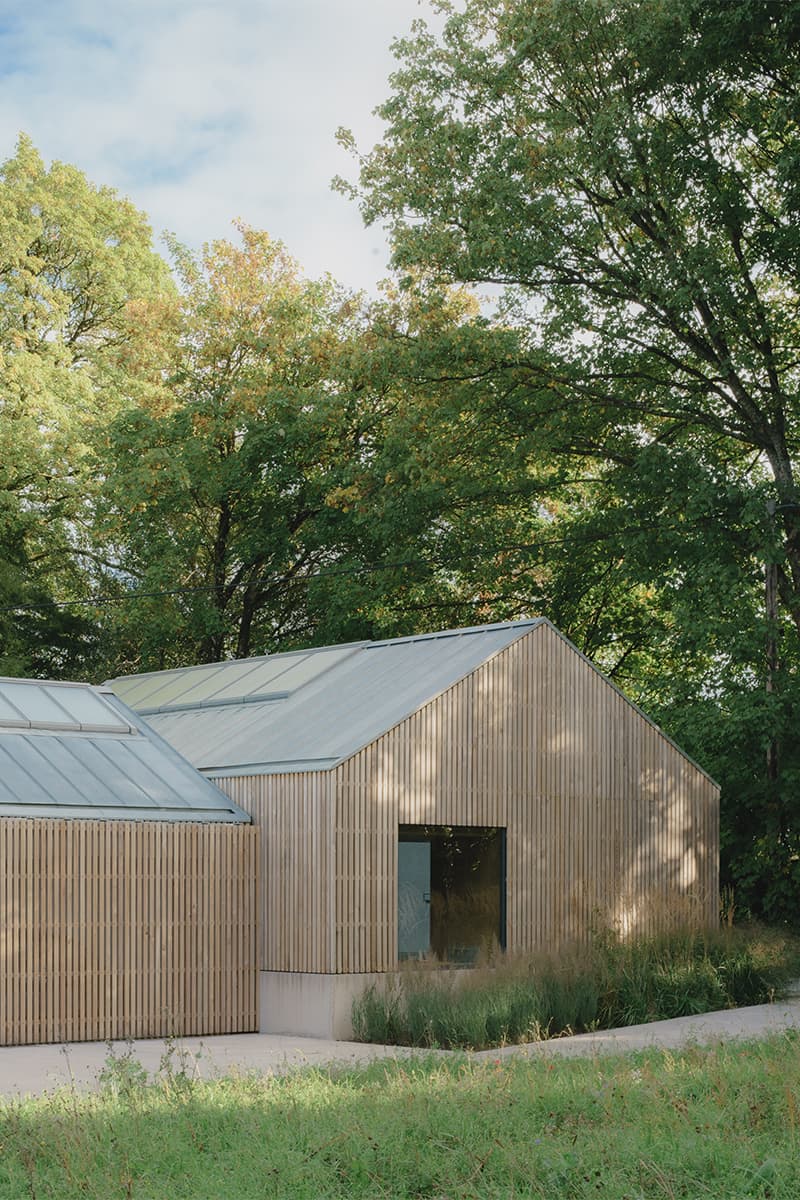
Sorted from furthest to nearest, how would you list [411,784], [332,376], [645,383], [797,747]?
1. [332,376]
2. [645,383]
3. [797,747]
4. [411,784]

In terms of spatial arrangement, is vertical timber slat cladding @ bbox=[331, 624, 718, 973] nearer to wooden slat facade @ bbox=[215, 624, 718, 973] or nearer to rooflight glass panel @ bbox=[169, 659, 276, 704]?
wooden slat facade @ bbox=[215, 624, 718, 973]

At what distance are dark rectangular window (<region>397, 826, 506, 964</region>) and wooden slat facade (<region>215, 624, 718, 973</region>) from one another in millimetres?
173

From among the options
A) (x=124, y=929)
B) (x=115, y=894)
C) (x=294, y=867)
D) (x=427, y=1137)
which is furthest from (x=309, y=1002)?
(x=427, y=1137)

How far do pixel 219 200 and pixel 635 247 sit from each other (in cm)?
1325

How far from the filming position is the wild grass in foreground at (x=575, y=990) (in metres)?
14.9

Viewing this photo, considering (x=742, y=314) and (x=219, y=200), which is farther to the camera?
(x=219, y=200)

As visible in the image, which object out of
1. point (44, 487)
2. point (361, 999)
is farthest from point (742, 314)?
point (44, 487)

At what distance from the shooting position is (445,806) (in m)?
17.5

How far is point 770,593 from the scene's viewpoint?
944 inches

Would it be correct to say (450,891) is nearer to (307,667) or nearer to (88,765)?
(88,765)

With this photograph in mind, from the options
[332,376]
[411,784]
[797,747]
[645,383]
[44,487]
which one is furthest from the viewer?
[44,487]

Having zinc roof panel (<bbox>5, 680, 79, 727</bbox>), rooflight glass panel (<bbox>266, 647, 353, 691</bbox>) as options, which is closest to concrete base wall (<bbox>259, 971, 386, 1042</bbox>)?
zinc roof panel (<bbox>5, 680, 79, 727</bbox>)

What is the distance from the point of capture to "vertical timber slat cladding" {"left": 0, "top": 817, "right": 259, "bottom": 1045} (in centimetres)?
1556

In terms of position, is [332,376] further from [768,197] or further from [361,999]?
[361,999]
